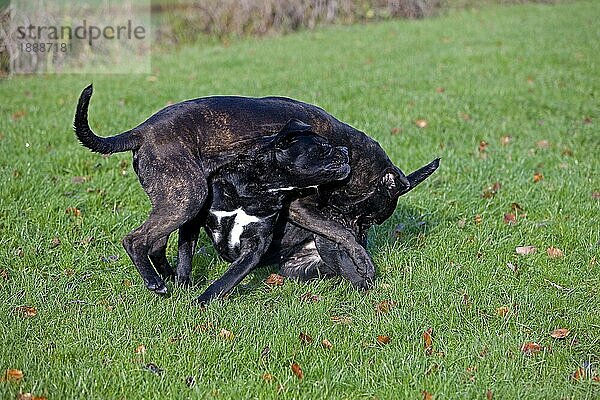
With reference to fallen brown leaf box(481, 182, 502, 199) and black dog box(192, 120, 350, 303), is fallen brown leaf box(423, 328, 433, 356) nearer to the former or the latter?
black dog box(192, 120, 350, 303)

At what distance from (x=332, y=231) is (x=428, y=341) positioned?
1042mm

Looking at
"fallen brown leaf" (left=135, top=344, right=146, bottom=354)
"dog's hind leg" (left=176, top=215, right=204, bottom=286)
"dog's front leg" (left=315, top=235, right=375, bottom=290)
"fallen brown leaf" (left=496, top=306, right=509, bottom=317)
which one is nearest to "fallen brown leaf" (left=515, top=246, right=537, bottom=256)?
"fallen brown leaf" (left=496, top=306, right=509, bottom=317)

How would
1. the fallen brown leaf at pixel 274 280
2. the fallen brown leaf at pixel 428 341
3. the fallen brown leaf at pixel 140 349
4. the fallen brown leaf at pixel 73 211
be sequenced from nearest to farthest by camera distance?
the fallen brown leaf at pixel 140 349 < the fallen brown leaf at pixel 428 341 < the fallen brown leaf at pixel 274 280 < the fallen brown leaf at pixel 73 211

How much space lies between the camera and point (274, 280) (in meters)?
5.51

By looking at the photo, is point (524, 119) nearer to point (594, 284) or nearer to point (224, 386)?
point (594, 284)

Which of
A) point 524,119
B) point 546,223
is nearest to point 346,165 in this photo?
point 546,223

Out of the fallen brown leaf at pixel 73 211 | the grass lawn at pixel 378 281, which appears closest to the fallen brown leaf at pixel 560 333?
the grass lawn at pixel 378 281

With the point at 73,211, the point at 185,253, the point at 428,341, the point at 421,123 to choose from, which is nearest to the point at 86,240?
the point at 73,211

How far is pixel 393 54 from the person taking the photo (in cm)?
1579

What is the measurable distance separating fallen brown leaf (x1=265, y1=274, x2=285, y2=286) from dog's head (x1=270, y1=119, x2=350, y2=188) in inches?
36.3

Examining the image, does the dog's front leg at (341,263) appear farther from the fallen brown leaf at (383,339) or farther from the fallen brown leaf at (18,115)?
the fallen brown leaf at (18,115)

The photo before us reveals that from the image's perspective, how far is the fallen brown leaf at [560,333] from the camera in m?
4.63

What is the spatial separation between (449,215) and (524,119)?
4197mm

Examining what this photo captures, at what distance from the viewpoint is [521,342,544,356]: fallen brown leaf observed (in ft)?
14.4
